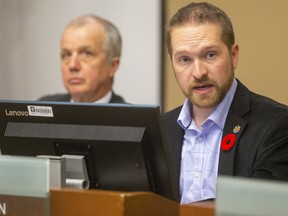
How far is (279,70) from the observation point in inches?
152

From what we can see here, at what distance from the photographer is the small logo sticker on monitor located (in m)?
1.96

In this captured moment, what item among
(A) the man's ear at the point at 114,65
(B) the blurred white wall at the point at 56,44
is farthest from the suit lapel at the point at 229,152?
(A) the man's ear at the point at 114,65

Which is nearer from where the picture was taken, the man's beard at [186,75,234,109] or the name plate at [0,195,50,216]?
the name plate at [0,195,50,216]

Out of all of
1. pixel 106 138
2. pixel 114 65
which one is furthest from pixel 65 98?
pixel 106 138

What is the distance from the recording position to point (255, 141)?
244 centimetres

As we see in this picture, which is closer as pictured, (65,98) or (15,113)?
(15,113)

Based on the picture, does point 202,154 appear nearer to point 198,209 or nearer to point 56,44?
point 198,209

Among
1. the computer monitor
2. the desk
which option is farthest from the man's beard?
the desk

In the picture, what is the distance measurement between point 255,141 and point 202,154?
0.71 feet

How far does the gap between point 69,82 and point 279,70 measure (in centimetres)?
128

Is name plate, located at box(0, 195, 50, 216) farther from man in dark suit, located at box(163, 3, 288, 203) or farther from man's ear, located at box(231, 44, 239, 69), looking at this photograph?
man's ear, located at box(231, 44, 239, 69)

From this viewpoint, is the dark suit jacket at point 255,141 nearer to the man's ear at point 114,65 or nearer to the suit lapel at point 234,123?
the suit lapel at point 234,123

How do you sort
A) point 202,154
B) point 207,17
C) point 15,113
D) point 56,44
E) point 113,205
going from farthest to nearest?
point 56,44
point 207,17
point 202,154
point 15,113
point 113,205

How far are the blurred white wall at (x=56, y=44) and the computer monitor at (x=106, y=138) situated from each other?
84.5 inches
